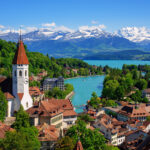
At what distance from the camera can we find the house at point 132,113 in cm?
3193

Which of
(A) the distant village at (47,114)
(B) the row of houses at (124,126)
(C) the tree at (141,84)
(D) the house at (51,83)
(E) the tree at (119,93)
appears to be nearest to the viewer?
(A) the distant village at (47,114)

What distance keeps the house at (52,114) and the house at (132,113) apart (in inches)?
368

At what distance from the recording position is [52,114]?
22.0m

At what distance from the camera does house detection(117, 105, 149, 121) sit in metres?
31.9

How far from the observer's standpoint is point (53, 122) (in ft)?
73.1

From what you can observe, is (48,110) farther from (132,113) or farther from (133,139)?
(132,113)

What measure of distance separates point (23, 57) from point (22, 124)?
6.56m

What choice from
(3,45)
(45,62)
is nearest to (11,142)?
(3,45)

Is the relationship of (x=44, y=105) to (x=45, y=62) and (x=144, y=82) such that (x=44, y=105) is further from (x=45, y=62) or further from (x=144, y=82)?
(x=45, y=62)

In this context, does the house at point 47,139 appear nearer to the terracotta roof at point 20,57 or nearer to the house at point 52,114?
the house at point 52,114

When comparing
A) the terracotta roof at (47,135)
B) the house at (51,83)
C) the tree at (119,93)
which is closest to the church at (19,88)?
the terracotta roof at (47,135)

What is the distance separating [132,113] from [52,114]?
1352 cm

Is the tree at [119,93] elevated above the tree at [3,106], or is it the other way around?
the tree at [3,106]

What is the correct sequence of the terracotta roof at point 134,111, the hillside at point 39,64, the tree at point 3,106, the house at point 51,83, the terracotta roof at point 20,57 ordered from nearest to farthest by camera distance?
the tree at point 3,106, the terracotta roof at point 20,57, the terracotta roof at point 134,111, the hillside at point 39,64, the house at point 51,83
